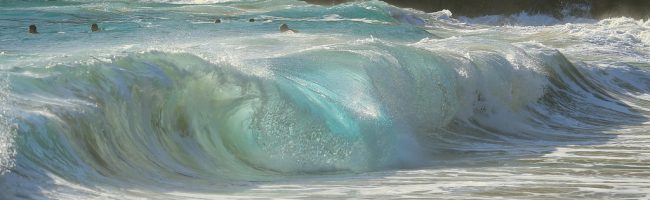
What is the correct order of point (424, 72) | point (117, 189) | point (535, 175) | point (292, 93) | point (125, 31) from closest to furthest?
point (117, 189)
point (535, 175)
point (292, 93)
point (424, 72)
point (125, 31)

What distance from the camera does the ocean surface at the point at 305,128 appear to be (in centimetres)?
766

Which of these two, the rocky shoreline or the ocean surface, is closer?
the ocean surface

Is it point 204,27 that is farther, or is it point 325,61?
point 204,27

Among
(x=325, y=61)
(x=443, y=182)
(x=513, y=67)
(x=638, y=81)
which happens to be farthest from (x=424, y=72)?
(x=638, y=81)

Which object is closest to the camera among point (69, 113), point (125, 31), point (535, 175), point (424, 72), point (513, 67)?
point (69, 113)

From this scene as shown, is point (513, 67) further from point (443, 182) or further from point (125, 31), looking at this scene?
point (125, 31)

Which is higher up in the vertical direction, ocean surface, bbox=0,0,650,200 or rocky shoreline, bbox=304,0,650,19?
ocean surface, bbox=0,0,650,200

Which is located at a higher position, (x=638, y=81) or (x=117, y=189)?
(x=117, y=189)

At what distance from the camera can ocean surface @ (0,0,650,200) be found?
302 inches

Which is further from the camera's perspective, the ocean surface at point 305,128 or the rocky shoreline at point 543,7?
the rocky shoreline at point 543,7

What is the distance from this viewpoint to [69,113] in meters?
8.01

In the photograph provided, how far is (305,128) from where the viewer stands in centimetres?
988

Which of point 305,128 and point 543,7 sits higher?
point 305,128

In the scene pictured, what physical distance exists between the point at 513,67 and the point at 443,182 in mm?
8185
